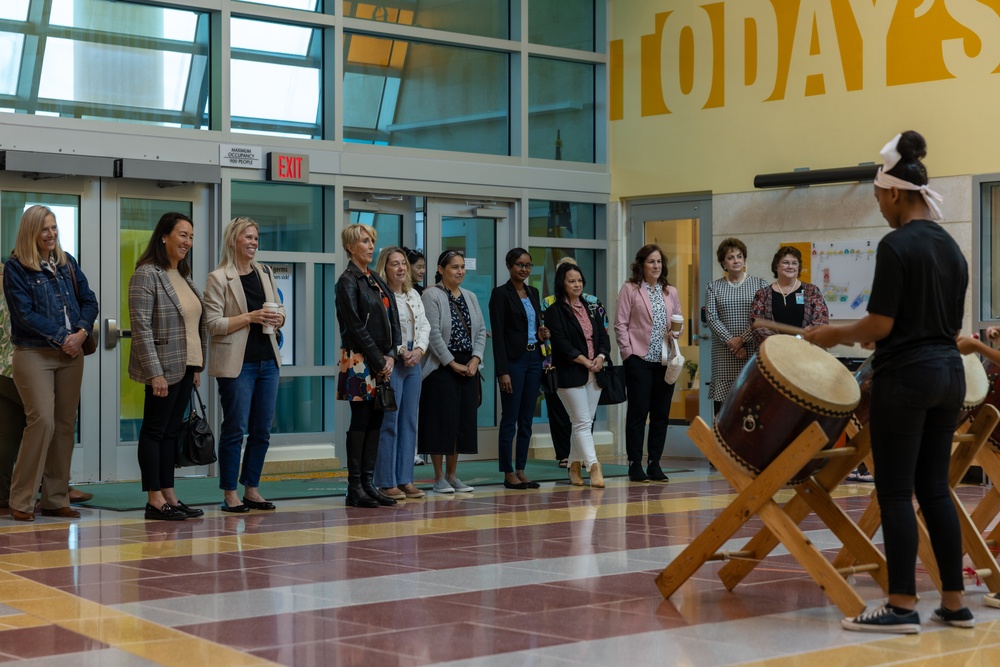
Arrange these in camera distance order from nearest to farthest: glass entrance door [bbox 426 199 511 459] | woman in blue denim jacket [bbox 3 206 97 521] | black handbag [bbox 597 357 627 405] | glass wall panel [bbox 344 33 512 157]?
woman in blue denim jacket [bbox 3 206 97 521], black handbag [bbox 597 357 627 405], glass wall panel [bbox 344 33 512 157], glass entrance door [bbox 426 199 511 459]

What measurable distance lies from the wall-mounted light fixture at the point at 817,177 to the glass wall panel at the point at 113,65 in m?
4.57

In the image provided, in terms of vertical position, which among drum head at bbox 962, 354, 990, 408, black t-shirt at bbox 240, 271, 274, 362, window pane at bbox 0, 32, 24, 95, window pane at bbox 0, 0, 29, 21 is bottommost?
drum head at bbox 962, 354, 990, 408

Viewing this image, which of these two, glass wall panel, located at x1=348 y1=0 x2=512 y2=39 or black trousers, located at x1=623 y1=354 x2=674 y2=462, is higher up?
glass wall panel, located at x1=348 y1=0 x2=512 y2=39

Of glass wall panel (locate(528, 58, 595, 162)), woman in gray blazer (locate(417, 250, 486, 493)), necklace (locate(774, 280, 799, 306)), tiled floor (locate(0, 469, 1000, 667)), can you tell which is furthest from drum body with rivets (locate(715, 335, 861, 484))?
glass wall panel (locate(528, 58, 595, 162))

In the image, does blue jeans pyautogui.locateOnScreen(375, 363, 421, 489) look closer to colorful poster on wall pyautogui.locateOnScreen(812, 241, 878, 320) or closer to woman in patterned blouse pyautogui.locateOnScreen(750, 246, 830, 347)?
woman in patterned blouse pyautogui.locateOnScreen(750, 246, 830, 347)

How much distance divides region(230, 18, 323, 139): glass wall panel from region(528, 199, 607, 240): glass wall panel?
2.24m

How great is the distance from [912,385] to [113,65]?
279 inches

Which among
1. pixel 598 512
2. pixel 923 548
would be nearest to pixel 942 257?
pixel 923 548

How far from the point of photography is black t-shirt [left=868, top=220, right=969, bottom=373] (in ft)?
14.6

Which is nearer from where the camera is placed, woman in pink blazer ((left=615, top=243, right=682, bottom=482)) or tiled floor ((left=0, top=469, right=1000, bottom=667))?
tiled floor ((left=0, top=469, right=1000, bottom=667))

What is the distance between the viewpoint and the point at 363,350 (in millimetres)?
8008

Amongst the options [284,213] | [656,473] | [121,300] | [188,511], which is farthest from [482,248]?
[188,511]

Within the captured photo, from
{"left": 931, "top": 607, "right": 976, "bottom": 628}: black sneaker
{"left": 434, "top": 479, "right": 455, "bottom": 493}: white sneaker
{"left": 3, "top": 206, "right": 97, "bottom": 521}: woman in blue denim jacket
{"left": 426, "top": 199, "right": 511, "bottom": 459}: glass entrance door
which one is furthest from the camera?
{"left": 426, "top": 199, "right": 511, "bottom": 459}: glass entrance door

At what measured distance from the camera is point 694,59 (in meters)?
11.8
